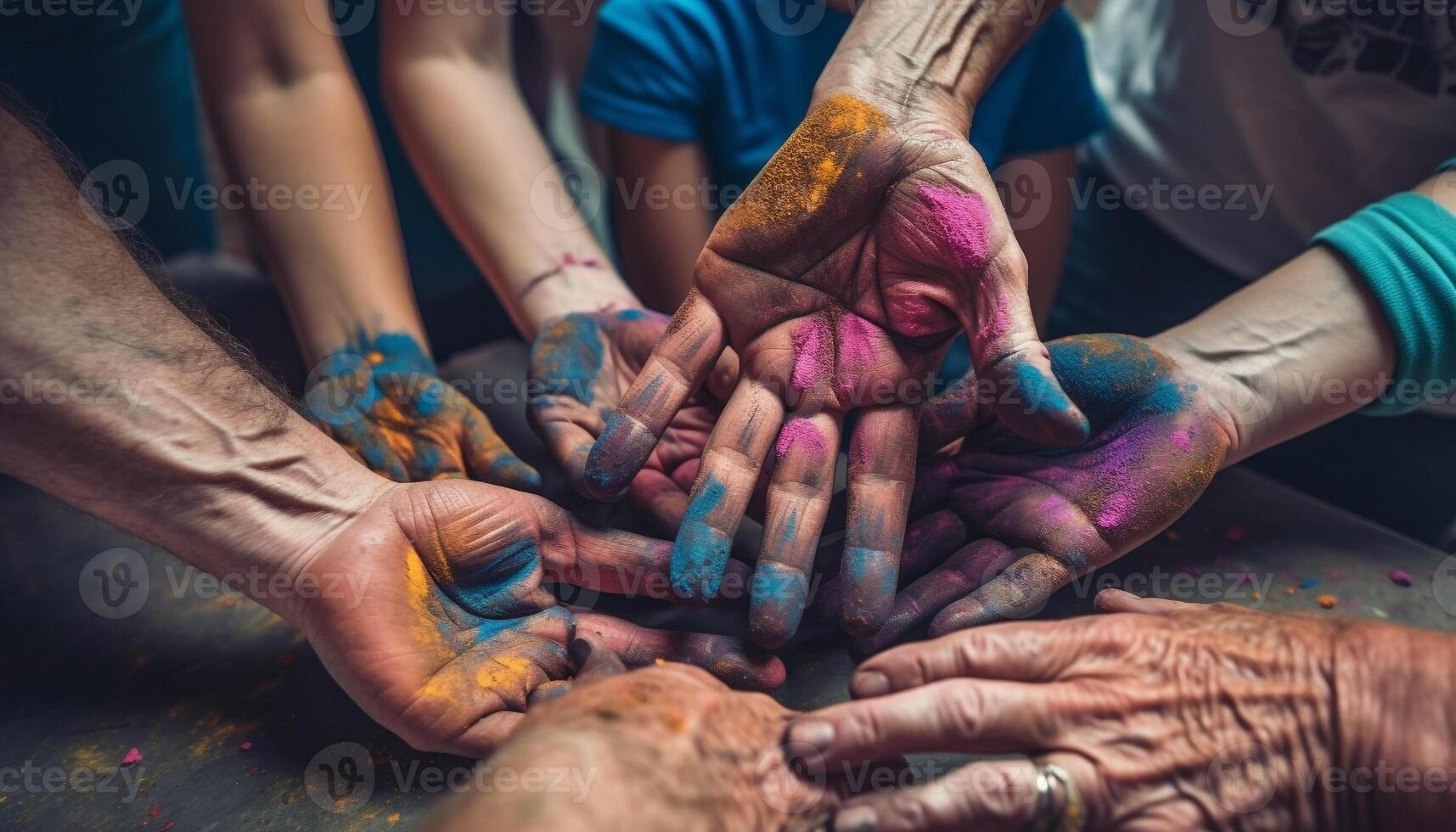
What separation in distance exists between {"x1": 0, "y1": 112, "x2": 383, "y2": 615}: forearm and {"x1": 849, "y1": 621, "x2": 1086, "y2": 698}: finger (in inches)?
30.2

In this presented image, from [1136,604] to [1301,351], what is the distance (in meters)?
0.61

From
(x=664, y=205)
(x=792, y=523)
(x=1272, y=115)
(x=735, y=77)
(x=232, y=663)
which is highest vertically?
(x=735, y=77)

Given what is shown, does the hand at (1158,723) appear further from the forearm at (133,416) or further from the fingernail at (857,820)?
the forearm at (133,416)

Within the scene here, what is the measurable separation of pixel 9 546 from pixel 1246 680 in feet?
6.31

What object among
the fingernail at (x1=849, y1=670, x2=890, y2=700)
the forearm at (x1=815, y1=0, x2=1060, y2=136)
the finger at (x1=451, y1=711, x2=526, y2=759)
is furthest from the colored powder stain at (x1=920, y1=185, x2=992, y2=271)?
the finger at (x1=451, y1=711, x2=526, y2=759)

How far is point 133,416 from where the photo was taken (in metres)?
1.13

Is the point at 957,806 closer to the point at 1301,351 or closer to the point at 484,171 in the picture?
the point at 1301,351

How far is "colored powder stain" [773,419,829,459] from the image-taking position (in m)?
1.20

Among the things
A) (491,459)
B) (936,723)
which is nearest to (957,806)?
(936,723)

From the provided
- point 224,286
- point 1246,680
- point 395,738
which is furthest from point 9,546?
point 1246,680

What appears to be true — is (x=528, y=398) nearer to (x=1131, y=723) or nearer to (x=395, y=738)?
Result: (x=395, y=738)

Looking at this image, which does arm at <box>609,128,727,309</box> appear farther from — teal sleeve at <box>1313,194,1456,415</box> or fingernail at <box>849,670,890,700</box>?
teal sleeve at <box>1313,194,1456,415</box>

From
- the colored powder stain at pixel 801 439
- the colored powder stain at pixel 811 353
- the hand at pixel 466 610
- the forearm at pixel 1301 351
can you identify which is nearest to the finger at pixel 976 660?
the hand at pixel 466 610

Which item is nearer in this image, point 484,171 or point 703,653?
point 703,653
